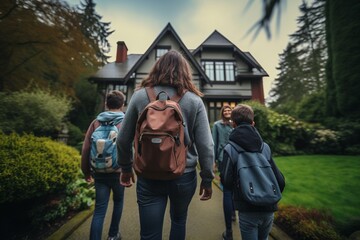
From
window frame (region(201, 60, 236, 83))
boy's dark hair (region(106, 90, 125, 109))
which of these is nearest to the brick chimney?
window frame (region(201, 60, 236, 83))

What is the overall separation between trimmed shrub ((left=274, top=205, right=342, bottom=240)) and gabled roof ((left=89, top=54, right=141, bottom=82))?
49.9 feet

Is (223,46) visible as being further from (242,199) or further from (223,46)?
(242,199)

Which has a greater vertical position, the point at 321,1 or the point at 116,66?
the point at 116,66

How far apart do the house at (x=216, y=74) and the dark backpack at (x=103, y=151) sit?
13715 millimetres

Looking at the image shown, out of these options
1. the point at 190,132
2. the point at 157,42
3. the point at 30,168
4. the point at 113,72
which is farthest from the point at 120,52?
the point at 190,132

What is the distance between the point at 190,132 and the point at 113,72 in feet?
57.3

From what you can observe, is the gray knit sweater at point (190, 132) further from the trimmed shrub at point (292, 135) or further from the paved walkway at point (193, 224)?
the trimmed shrub at point (292, 135)

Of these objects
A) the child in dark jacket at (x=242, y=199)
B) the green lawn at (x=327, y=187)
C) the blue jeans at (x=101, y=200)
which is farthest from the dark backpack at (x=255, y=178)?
the green lawn at (x=327, y=187)

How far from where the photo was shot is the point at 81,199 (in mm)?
4051

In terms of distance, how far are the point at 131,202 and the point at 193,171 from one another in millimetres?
3416

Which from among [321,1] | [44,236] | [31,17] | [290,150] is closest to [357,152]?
[290,150]

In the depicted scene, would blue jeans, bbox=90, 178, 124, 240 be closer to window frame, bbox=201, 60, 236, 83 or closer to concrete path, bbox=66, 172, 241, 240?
concrete path, bbox=66, 172, 241, 240

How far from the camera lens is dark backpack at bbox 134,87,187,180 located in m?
1.39

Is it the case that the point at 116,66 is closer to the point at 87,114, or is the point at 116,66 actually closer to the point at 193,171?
the point at 87,114
